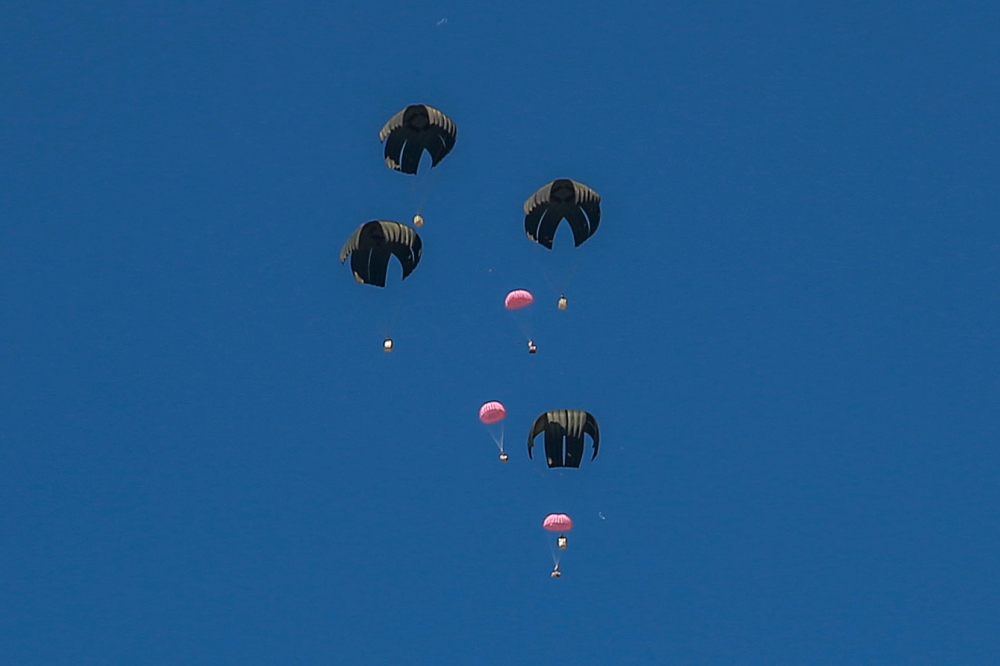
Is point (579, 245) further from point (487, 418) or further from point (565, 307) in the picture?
point (487, 418)

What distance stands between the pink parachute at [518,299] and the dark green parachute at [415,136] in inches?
254

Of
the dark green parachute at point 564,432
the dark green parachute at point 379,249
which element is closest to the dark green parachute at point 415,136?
the dark green parachute at point 379,249

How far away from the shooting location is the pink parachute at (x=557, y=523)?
274 ft

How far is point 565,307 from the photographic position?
81.6 meters

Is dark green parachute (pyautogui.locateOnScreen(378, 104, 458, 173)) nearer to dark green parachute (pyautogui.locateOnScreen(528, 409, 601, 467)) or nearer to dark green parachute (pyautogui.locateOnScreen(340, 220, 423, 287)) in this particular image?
dark green parachute (pyautogui.locateOnScreen(340, 220, 423, 287))

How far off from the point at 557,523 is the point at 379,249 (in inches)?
554

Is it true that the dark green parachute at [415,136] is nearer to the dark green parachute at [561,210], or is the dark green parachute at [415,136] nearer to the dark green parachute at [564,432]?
the dark green parachute at [561,210]

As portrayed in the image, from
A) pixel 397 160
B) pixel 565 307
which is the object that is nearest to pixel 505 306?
pixel 565 307

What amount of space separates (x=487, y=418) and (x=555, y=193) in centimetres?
982

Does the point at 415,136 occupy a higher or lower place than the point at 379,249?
higher

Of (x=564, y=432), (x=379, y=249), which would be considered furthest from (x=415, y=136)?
(x=564, y=432)

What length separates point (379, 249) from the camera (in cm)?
8050

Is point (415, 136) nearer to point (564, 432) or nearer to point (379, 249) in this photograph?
point (379, 249)

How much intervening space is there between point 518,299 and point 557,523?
390 inches
